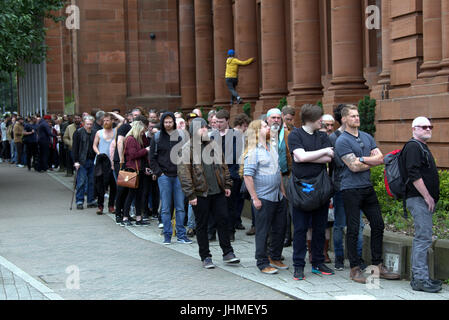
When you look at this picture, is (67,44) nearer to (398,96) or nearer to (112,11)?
(112,11)

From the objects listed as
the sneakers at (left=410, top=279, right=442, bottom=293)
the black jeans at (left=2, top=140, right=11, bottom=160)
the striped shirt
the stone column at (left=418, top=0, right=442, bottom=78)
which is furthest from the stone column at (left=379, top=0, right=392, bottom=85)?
the black jeans at (left=2, top=140, right=11, bottom=160)

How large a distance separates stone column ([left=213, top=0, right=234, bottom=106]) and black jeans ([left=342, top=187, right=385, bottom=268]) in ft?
58.5

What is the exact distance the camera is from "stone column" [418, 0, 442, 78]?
1368cm

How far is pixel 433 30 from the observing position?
1376 cm

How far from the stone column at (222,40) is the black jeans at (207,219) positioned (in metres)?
16.8

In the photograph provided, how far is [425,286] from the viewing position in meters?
7.78

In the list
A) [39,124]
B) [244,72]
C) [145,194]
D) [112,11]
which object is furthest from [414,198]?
[112,11]

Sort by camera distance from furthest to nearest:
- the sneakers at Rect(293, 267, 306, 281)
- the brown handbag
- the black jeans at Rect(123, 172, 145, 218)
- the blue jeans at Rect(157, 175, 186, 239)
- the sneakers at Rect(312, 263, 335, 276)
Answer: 1. the black jeans at Rect(123, 172, 145, 218)
2. the brown handbag
3. the blue jeans at Rect(157, 175, 186, 239)
4. the sneakers at Rect(312, 263, 335, 276)
5. the sneakers at Rect(293, 267, 306, 281)

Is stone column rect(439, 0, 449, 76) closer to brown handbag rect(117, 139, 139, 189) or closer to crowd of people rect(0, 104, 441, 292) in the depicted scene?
crowd of people rect(0, 104, 441, 292)

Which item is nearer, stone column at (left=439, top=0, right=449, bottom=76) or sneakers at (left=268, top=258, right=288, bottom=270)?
sneakers at (left=268, top=258, right=288, bottom=270)

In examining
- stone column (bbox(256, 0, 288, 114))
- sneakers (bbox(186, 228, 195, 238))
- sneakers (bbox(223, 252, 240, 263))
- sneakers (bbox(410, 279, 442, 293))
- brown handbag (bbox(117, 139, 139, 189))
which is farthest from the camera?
stone column (bbox(256, 0, 288, 114))

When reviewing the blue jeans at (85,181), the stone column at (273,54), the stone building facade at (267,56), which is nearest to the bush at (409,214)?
the stone building facade at (267,56)

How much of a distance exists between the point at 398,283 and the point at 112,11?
22.8 m

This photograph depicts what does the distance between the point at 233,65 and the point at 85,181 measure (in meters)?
8.99
